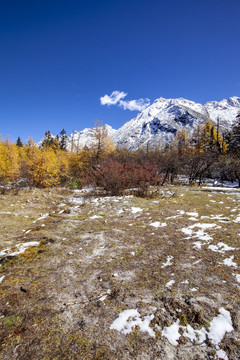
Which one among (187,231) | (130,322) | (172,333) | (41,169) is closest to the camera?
(172,333)

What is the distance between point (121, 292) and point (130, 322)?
18.8 inches

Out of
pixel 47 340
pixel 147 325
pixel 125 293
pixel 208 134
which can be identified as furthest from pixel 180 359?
pixel 208 134

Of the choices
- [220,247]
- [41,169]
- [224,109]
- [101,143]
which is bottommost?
[220,247]

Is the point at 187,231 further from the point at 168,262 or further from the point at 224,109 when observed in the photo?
the point at 224,109

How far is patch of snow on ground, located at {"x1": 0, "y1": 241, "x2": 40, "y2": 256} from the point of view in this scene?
321 cm

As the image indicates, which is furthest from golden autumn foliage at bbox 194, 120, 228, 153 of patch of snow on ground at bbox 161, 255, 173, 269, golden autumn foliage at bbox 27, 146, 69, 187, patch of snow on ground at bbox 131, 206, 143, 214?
patch of snow on ground at bbox 161, 255, 173, 269

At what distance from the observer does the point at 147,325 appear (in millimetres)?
1691

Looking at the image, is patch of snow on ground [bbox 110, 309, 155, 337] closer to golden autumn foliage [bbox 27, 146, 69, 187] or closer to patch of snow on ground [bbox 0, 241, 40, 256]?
patch of snow on ground [bbox 0, 241, 40, 256]

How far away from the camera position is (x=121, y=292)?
220 centimetres

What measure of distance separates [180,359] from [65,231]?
3.69 m

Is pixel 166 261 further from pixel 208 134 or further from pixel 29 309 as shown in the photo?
pixel 208 134

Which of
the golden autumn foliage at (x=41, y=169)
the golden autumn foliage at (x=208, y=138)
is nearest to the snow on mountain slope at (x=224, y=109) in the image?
the golden autumn foliage at (x=208, y=138)

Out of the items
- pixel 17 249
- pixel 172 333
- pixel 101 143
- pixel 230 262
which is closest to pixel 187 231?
pixel 230 262

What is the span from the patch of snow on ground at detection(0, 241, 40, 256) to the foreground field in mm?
23
